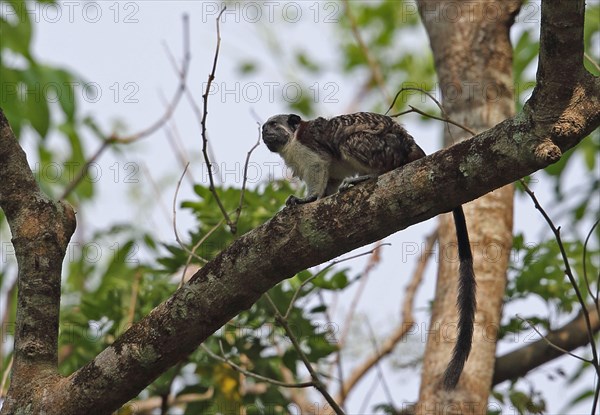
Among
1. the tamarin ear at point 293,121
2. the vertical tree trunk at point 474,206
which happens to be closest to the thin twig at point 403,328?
the vertical tree trunk at point 474,206

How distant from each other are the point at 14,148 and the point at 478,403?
2.77 meters

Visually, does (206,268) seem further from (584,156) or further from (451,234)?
(584,156)

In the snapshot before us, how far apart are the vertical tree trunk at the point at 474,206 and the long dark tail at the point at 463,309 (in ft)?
2.86

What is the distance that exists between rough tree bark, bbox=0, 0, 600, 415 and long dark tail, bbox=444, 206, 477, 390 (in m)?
0.82

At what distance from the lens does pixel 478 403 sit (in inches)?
186

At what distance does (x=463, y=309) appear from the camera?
406cm

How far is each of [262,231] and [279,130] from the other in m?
2.00

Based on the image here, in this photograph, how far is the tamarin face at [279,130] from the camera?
5340mm

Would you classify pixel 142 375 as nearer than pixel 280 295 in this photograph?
Yes

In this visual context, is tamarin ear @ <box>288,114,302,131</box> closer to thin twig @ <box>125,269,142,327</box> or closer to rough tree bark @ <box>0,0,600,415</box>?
thin twig @ <box>125,269,142,327</box>

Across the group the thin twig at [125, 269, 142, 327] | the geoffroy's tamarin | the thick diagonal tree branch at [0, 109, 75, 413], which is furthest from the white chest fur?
the thick diagonal tree branch at [0, 109, 75, 413]

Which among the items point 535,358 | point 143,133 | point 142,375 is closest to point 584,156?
point 535,358

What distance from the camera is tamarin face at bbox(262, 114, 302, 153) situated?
5340mm

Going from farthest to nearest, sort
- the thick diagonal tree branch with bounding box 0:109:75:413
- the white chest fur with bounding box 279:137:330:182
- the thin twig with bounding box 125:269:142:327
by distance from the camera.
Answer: the thin twig with bounding box 125:269:142:327, the white chest fur with bounding box 279:137:330:182, the thick diagonal tree branch with bounding box 0:109:75:413
